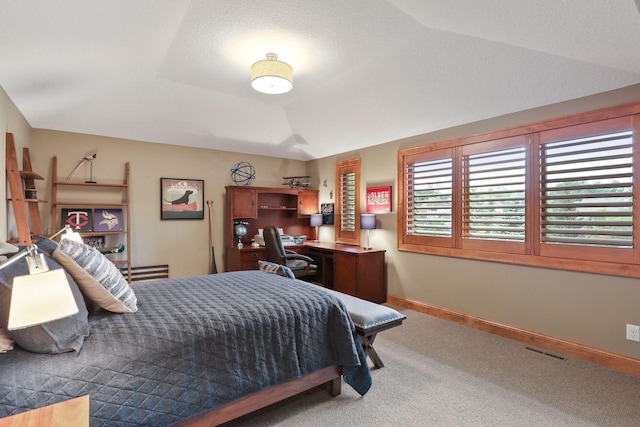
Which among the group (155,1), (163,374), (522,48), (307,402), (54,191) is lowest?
(307,402)

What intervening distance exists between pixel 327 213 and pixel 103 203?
315 centimetres

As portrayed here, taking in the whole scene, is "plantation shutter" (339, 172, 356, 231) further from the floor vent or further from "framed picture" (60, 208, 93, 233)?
"framed picture" (60, 208, 93, 233)

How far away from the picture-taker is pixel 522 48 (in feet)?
8.19

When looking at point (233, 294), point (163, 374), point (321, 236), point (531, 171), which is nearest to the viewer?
point (163, 374)

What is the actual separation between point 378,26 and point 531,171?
195 centimetres

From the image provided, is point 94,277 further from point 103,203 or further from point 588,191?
point 588,191

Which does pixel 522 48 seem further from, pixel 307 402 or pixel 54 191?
pixel 54 191

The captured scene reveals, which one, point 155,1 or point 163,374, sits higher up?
point 155,1

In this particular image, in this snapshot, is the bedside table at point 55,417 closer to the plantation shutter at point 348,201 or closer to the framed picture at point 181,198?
the framed picture at point 181,198

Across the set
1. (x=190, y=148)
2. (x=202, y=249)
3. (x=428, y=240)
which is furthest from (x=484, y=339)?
(x=190, y=148)

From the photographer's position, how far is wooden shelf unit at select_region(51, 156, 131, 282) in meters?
3.85

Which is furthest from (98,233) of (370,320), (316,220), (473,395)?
(473,395)

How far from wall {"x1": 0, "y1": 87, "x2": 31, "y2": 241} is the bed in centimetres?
146

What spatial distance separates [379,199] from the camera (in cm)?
455
